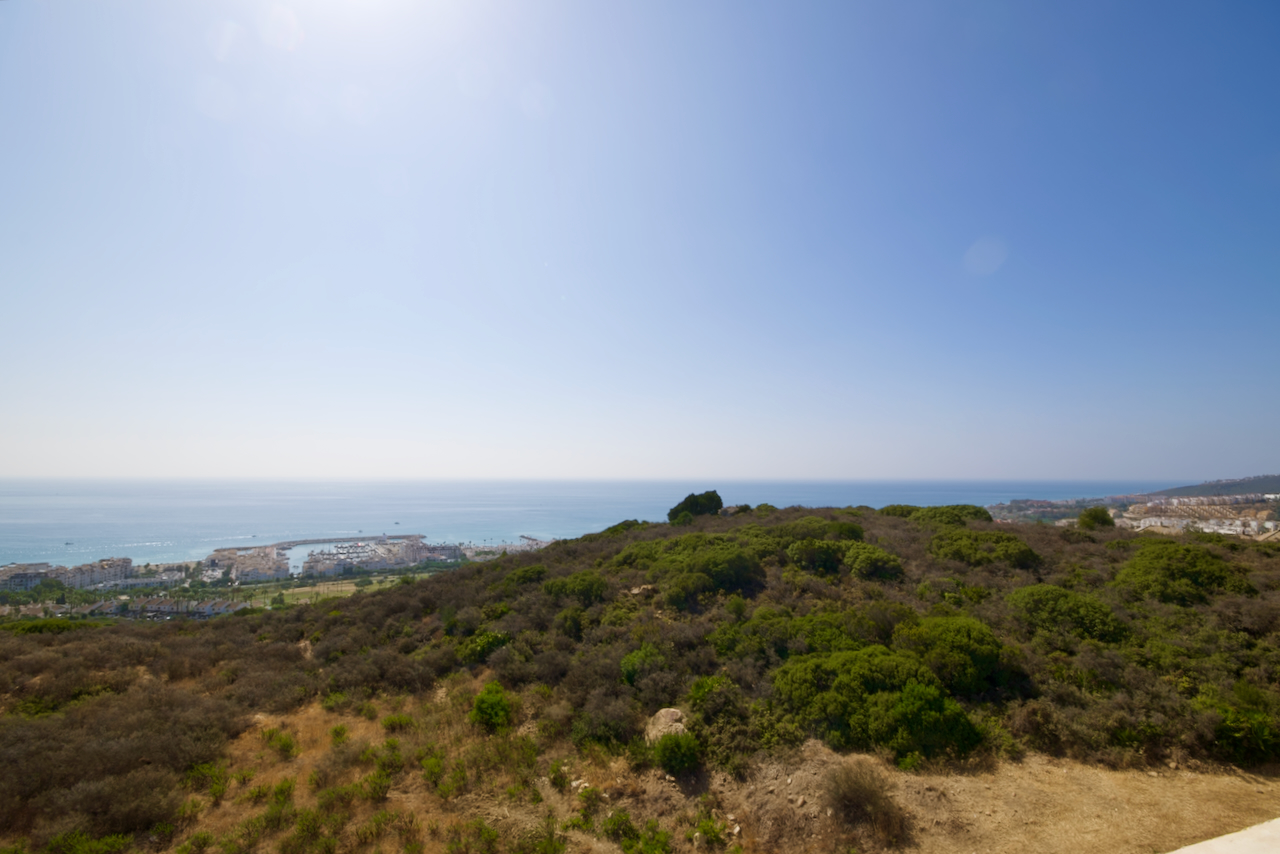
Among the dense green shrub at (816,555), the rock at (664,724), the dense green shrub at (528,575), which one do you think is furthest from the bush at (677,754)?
the dense green shrub at (528,575)

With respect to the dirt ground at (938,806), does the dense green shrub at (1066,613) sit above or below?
above

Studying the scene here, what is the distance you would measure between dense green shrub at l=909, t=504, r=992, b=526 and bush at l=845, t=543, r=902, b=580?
7.22 metres

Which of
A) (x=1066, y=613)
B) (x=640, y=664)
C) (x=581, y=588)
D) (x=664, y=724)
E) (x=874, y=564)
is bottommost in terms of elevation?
(x=664, y=724)

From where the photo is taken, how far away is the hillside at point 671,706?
663 centimetres

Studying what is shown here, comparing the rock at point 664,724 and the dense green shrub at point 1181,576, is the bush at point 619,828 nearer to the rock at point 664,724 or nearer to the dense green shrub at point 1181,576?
the rock at point 664,724

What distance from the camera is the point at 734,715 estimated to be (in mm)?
8516

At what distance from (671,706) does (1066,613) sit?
9294 mm

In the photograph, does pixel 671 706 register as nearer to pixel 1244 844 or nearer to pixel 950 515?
pixel 1244 844

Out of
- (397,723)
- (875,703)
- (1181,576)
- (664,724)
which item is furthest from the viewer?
(1181,576)

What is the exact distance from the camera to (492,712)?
962 centimetres

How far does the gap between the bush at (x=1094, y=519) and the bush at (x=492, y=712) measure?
24.5 meters

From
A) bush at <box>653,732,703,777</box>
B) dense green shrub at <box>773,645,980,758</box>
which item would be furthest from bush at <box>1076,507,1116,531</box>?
bush at <box>653,732,703,777</box>

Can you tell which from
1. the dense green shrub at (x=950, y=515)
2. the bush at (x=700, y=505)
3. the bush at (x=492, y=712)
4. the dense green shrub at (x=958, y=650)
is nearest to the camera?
the dense green shrub at (x=958, y=650)

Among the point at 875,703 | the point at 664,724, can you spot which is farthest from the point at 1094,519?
the point at 664,724
